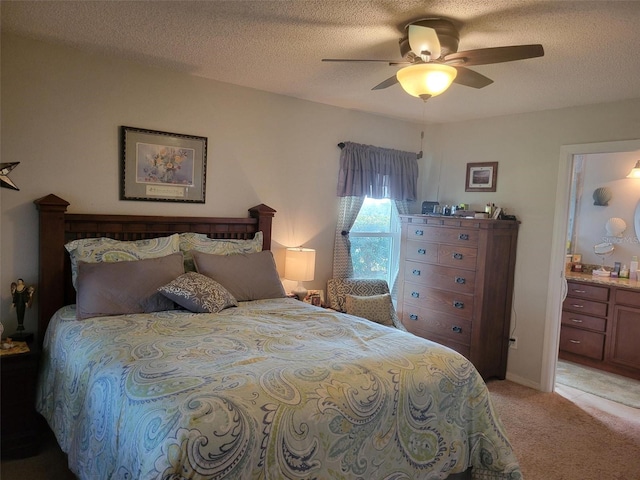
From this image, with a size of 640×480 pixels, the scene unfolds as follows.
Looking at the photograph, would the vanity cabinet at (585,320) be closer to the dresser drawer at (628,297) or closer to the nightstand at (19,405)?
the dresser drawer at (628,297)

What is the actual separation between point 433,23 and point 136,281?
2.24 m

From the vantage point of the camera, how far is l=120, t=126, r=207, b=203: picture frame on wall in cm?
311

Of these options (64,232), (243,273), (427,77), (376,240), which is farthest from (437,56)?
(376,240)

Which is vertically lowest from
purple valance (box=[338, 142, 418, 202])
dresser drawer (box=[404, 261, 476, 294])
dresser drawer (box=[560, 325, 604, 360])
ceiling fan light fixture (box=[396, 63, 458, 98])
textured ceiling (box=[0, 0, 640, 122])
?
dresser drawer (box=[560, 325, 604, 360])

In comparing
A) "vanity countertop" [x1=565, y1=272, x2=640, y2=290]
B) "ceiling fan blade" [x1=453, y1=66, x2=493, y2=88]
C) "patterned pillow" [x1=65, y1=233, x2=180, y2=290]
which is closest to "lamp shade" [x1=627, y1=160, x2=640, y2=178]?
"vanity countertop" [x1=565, y1=272, x2=640, y2=290]

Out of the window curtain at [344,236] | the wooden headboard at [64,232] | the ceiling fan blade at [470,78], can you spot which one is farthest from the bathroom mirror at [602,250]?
the wooden headboard at [64,232]

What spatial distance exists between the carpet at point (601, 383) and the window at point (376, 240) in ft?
6.29

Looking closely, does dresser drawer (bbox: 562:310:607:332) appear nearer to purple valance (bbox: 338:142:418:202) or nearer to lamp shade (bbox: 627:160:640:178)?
lamp shade (bbox: 627:160:640:178)

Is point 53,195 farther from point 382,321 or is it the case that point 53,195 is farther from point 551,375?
point 551,375

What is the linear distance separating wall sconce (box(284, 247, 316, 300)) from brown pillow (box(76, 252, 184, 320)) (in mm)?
1104

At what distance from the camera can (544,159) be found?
387cm

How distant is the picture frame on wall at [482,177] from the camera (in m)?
4.25

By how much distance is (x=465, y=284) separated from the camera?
3928 millimetres

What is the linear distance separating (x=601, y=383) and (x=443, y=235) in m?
1.99
